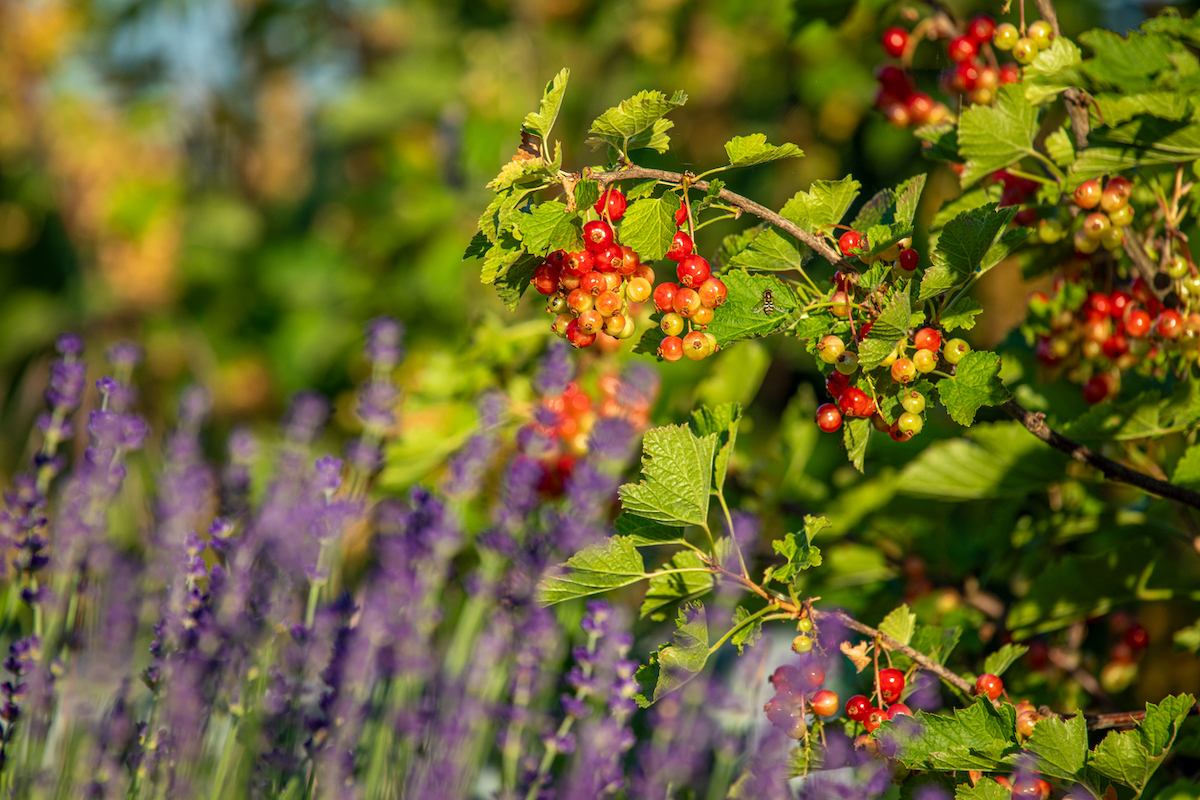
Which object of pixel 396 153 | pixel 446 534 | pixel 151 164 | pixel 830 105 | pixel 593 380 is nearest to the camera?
pixel 446 534

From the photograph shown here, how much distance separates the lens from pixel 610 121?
0.61 meters

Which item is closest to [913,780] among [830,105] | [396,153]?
[830,105]

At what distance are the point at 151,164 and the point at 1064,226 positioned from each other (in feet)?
13.8

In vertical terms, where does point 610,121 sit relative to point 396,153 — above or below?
above

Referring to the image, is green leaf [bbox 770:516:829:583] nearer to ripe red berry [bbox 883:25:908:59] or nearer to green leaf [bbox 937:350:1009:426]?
green leaf [bbox 937:350:1009:426]

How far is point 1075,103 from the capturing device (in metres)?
0.77

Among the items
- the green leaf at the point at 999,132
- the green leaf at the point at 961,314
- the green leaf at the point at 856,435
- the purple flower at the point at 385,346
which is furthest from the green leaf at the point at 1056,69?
the purple flower at the point at 385,346

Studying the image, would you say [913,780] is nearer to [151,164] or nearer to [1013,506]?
[1013,506]

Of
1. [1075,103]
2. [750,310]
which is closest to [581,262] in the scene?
[750,310]

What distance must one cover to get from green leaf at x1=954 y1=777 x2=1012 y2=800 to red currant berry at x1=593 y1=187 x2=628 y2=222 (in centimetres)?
43

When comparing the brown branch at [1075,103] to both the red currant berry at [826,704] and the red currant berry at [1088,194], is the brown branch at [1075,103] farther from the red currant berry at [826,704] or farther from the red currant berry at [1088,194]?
the red currant berry at [826,704]

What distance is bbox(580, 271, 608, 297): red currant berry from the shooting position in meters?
0.63

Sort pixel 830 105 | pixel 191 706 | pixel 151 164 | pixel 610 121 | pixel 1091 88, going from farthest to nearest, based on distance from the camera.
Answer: pixel 151 164 < pixel 830 105 < pixel 191 706 < pixel 1091 88 < pixel 610 121

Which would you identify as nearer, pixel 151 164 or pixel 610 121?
pixel 610 121
